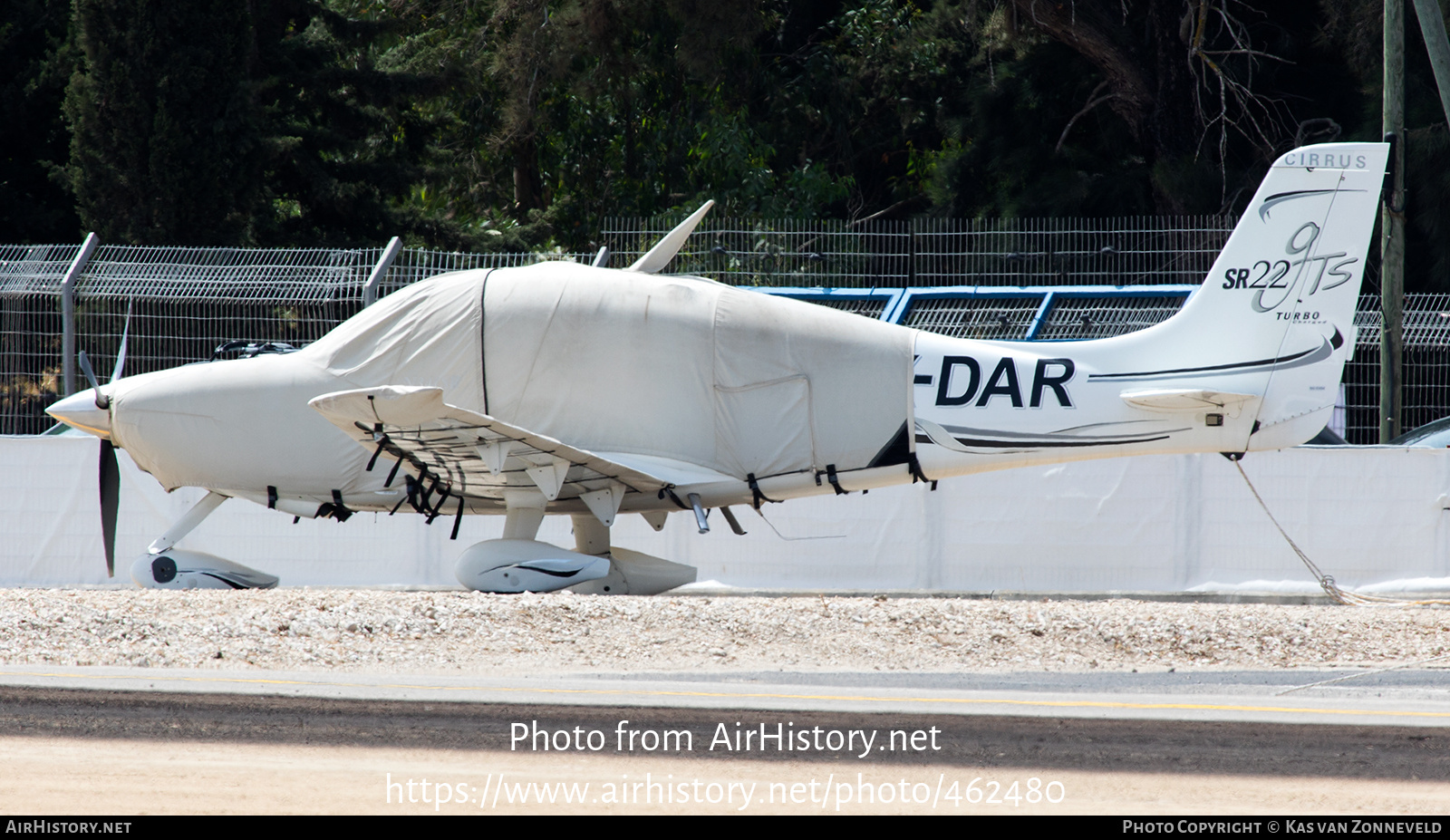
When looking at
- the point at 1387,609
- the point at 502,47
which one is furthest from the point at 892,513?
the point at 502,47

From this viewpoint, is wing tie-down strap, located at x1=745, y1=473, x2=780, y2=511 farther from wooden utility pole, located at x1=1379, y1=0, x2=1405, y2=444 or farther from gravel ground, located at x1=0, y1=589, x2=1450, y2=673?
wooden utility pole, located at x1=1379, y1=0, x2=1405, y2=444

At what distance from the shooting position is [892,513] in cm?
1212

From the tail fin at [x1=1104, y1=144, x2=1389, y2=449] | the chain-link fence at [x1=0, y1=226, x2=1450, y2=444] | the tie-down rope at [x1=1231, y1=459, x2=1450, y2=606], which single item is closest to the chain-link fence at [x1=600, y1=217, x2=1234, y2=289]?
the chain-link fence at [x1=0, y1=226, x2=1450, y2=444]

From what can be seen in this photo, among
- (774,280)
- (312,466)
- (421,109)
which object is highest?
(421,109)

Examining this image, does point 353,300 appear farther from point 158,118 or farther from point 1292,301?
point 1292,301

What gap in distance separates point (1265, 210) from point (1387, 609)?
296 cm

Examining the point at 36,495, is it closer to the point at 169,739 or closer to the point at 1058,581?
the point at 169,739

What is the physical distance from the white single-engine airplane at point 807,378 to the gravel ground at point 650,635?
1034 mm

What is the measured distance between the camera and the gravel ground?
286 inches

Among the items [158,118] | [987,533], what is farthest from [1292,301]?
[158,118]

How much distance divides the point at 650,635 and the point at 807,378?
236 centimetres

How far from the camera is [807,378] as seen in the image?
926 centimetres

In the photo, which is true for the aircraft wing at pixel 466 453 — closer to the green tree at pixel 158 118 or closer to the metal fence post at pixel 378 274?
the metal fence post at pixel 378 274

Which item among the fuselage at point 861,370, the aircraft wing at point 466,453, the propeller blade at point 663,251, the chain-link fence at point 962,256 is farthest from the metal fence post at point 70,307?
the propeller blade at point 663,251
